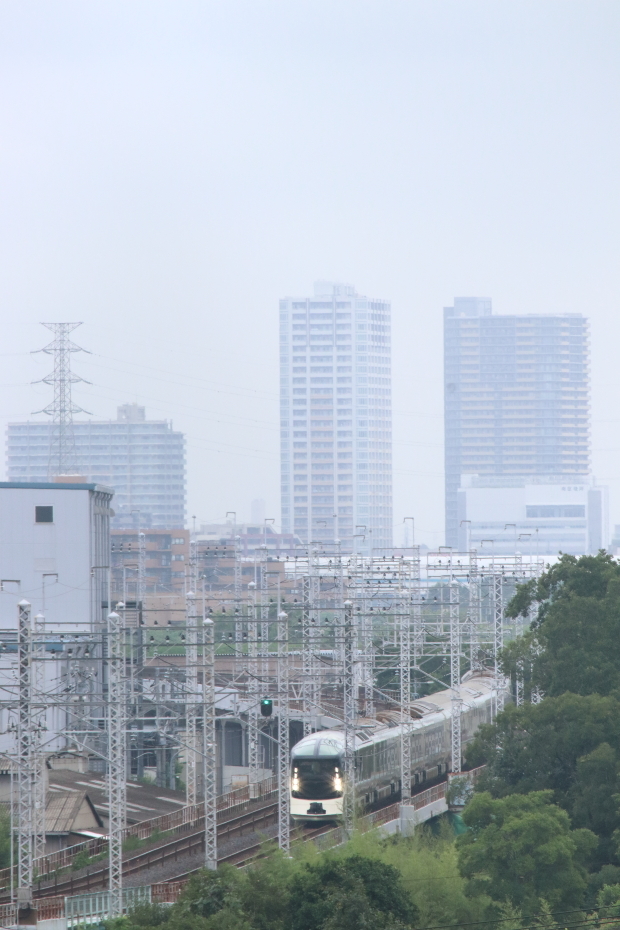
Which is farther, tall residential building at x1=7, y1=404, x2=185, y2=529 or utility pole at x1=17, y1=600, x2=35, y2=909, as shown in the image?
tall residential building at x1=7, y1=404, x2=185, y2=529

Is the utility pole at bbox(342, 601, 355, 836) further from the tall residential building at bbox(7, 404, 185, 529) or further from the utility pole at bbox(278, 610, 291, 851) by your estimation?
the tall residential building at bbox(7, 404, 185, 529)

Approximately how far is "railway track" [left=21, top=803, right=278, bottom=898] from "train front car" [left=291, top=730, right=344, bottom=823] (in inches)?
62.9

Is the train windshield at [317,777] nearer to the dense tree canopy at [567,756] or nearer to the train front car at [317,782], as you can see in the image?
the train front car at [317,782]

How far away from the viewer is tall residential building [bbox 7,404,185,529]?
185750mm

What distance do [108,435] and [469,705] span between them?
472 ft

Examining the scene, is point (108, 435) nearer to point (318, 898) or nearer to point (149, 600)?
point (149, 600)

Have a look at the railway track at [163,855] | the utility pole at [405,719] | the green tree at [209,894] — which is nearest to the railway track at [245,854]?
the railway track at [163,855]

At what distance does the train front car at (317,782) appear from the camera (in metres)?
36.3

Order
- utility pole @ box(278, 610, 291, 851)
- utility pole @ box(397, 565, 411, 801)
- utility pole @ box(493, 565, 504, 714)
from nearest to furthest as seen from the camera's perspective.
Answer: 1. utility pole @ box(278, 610, 291, 851)
2. utility pole @ box(397, 565, 411, 801)
3. utility pole @ box(493, 565, 504, 714)

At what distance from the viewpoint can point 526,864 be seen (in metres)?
27.1

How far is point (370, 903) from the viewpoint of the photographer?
23.3 meters

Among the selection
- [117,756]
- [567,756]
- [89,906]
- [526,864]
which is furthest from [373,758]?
[89,906]

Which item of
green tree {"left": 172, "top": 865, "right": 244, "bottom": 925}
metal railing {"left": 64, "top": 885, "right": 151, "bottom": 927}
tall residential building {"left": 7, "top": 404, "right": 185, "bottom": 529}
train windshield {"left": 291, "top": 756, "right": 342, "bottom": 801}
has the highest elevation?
tall residential building {"left": 7, "top": 404, "right": 185, "bottom": 529}

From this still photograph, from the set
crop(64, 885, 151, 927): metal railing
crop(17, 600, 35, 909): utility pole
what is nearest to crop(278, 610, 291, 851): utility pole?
crop(64, 885, 151, 927): metal railing
